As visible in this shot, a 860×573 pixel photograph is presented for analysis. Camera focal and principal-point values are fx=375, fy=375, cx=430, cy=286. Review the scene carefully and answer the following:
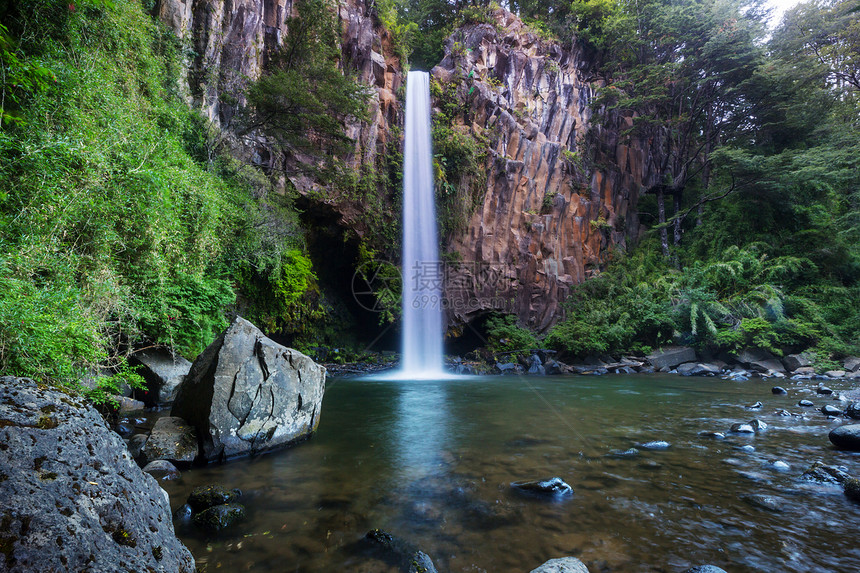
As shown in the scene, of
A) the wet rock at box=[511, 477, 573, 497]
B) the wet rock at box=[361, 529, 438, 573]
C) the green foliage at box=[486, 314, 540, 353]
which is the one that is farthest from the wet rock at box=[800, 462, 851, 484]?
the green foliage at box=[486, 314, 540, 353]

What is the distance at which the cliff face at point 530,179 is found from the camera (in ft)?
59.2

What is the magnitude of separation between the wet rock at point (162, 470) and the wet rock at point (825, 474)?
638 centimetres

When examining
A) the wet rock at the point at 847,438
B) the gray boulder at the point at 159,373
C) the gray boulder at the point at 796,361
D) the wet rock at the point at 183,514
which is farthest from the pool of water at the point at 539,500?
the gray boulder at the point at 796,361

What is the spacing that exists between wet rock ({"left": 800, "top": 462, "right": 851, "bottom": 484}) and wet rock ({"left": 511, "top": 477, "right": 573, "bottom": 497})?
2.49m

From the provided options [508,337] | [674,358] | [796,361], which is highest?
[508,337]

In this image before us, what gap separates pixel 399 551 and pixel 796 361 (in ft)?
55.1

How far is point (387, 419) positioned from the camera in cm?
682

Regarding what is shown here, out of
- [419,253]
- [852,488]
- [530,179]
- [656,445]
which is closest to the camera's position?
[852,488]

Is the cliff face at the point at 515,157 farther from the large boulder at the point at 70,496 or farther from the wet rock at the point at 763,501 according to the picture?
the wet rock at the point at 763,501

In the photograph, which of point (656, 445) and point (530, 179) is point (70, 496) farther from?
point (530, 179)

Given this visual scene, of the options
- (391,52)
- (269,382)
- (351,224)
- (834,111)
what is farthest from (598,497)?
(834,111)

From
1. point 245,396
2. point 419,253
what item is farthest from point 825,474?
point 419,253

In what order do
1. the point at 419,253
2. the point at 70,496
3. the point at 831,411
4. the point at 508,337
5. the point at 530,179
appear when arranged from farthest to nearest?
the point at 530,179, the point at 508,337, the point at 419,253, the point at 831,411, the point at 70,496

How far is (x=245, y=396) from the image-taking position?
15.3 ft
